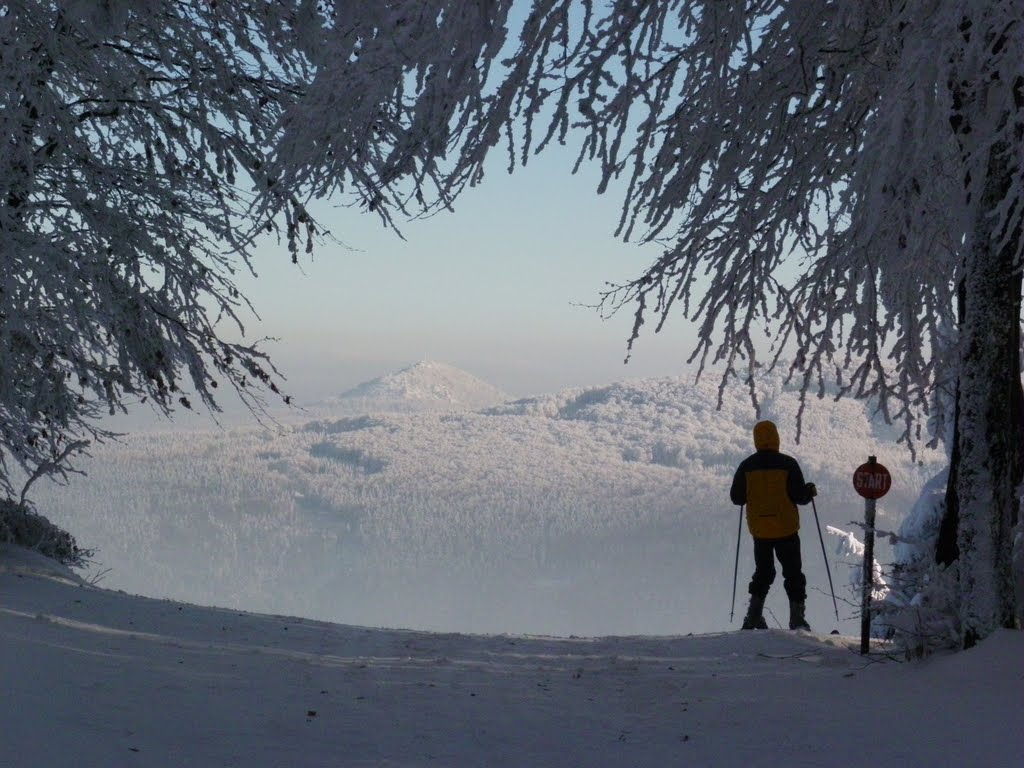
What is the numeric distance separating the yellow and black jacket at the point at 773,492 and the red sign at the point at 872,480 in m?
1.72

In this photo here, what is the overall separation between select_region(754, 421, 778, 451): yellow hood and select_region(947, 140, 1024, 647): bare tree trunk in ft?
10.6

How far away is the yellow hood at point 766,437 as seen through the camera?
9.27 m

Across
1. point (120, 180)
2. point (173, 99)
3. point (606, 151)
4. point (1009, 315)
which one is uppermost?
point (173, 99)

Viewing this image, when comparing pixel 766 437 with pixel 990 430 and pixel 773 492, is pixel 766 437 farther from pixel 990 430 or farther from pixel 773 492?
pixel 990 430

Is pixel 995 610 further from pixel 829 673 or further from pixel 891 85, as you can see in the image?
pixel 891 85

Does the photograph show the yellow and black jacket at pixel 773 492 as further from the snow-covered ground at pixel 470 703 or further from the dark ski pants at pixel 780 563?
the snow-covered ground at pixel 470 703

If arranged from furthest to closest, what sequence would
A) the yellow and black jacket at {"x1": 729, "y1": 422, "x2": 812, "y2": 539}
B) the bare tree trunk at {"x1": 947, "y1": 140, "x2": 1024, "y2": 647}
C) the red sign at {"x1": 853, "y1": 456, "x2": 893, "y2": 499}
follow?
1. the yellow and black jacket at {"x1": 729, "y1": 422, "x2": 812, "y2": 539}
2. the red sign at {"x1": 853, "y1": 456, "x2": 893, "y2": 499}
3. the bare tree trunk at {"x1": 947, "y1": 140, "x2": 1024, "y2": 647}

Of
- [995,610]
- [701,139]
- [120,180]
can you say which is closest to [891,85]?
[701,139]

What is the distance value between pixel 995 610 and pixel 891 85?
3.08 metres

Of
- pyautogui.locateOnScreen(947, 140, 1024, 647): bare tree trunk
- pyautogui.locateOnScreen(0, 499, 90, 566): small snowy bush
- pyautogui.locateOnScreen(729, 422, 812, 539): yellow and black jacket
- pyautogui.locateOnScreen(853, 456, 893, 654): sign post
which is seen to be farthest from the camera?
pyautogui.locateOnScreen(0, 499, 90, 566): small snowy bush

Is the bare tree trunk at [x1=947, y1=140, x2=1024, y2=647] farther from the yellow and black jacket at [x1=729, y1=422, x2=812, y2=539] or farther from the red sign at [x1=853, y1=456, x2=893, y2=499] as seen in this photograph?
the yellow and black jacket at [x1=729, y1=422, x2=812, y2=539]

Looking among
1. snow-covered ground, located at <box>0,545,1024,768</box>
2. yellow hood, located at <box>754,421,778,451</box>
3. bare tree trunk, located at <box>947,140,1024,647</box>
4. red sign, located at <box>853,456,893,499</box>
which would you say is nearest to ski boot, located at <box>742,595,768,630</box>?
yellow hood, located at <box>754,421,778,451</box>

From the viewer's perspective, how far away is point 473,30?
15.1 ft

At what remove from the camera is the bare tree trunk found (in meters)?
5.97
